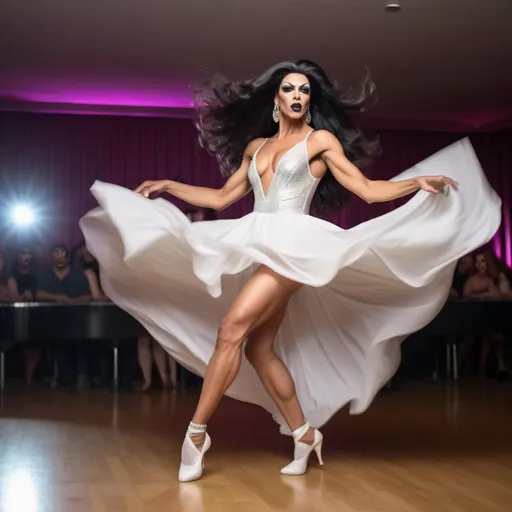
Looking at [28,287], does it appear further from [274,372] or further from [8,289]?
[274,372]

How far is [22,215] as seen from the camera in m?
9.74

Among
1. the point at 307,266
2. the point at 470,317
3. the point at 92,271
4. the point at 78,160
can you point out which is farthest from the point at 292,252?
the point at 78,160

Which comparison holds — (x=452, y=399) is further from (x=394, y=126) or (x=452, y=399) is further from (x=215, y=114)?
(x=394, y=126)

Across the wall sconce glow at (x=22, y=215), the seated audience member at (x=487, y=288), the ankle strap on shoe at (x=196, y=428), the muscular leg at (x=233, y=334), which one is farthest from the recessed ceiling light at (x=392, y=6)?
the wall sconce glow at (x=22, y=215)

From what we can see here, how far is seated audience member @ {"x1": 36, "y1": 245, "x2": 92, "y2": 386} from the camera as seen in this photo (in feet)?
23.5

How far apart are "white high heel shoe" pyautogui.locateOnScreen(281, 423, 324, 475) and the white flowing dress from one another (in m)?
0.17

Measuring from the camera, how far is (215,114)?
4031mm

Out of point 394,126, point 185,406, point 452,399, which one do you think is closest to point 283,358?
point 185,406

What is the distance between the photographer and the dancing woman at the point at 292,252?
336cm

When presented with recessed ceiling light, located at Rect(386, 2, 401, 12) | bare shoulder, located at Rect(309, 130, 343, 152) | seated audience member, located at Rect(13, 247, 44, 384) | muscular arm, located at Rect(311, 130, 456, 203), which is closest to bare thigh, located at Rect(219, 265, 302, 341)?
muscular arm, located at Rect(311, 130, 456, 203)

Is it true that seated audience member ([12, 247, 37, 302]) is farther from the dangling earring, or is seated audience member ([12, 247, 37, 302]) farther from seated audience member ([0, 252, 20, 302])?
the dangling earring

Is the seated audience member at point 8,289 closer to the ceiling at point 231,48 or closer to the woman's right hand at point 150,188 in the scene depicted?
the ceiling at point 231,48

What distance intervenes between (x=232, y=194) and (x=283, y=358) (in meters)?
0.75

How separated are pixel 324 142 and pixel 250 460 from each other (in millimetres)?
1383
